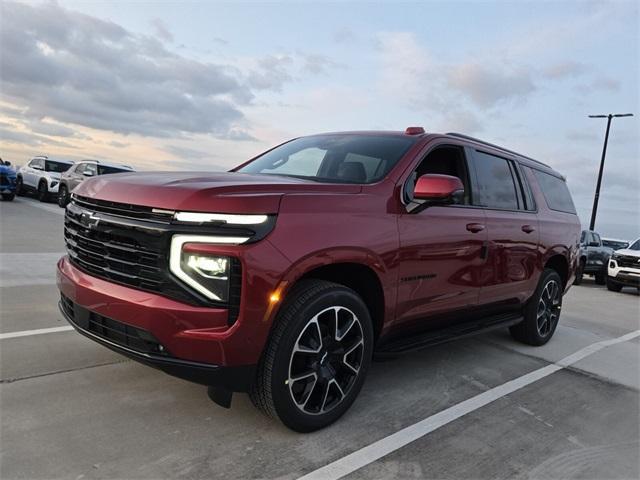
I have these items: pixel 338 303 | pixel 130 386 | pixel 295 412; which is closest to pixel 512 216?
pixel 338 303

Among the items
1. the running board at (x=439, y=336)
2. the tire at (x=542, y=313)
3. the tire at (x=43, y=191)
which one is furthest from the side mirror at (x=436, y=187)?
the tire at (x=43, y=191)

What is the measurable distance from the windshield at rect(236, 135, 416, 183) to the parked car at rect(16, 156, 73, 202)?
19.4m

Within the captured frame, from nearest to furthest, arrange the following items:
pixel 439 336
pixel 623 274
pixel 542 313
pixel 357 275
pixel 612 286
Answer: pixel 357 275 < pixel 439 336 < pixel 542 313 < pixel 623 274 < pixel 612 286

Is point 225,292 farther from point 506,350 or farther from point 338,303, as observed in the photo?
point 506,350

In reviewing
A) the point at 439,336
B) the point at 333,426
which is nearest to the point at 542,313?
the point at 439,336

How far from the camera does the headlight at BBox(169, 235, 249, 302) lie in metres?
2.55

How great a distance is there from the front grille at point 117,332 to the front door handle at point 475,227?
2517 mm

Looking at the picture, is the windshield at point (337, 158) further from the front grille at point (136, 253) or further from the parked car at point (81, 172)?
the parked car at point (81, 172)

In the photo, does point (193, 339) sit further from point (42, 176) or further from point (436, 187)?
point (42, 176)

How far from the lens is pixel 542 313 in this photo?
18.3 feet

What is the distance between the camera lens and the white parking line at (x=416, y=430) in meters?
2.65

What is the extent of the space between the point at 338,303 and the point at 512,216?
97.7 inches

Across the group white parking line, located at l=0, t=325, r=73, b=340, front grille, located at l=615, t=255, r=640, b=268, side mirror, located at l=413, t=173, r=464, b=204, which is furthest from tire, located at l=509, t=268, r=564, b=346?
front grille, located at l=615, t=255, r=640, b=268

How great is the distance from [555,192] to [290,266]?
172 inches
